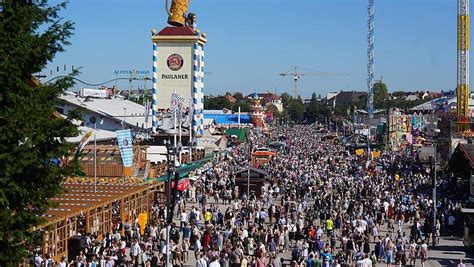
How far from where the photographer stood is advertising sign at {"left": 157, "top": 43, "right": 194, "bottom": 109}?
64.1 m

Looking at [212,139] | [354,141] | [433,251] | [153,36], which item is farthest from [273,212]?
[354,141]

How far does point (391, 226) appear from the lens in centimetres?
3072

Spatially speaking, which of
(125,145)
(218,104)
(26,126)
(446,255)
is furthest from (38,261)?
(218,104)

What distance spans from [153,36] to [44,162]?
54.2m

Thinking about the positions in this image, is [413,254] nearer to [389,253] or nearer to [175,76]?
[389,253]

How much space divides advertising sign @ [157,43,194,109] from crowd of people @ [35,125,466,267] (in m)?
14.8

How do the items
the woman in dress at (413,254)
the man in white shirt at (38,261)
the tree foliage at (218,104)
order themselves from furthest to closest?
the tree foliage at (218,104)
the woman in dress at (413,254)
the man in white shirt at (38,261)

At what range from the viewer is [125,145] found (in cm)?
2897

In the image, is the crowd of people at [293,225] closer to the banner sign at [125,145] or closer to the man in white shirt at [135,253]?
the man in white shirt at [135,253]

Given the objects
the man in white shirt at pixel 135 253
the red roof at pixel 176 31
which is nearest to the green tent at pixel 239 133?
the red roof at pixel 176 31

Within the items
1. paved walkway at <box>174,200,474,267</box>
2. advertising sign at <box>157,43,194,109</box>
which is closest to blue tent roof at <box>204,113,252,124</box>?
advertising sign at <box>157,43,194,109</box>

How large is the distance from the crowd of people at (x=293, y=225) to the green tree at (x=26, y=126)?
8.49 meters

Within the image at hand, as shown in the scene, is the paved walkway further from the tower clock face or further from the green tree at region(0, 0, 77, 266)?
the tower clock face

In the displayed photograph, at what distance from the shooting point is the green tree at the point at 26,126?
34.1ft
